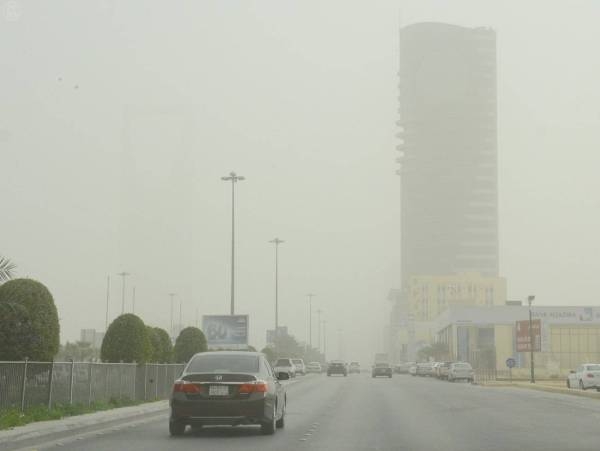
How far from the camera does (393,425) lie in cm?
2148

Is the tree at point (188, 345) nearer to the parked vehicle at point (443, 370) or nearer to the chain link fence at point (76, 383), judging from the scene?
the chain link fence at point (76, 383)

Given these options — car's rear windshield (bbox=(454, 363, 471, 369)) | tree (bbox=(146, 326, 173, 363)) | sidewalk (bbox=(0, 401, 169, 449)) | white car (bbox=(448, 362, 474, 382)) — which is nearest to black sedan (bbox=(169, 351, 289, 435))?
sidewalk (bbox=(0, 401, 169, 449))

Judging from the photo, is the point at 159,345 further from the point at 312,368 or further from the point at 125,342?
the point at 312,368

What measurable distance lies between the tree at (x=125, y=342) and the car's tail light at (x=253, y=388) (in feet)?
49.8

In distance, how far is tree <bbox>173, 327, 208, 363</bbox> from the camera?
1879 inches

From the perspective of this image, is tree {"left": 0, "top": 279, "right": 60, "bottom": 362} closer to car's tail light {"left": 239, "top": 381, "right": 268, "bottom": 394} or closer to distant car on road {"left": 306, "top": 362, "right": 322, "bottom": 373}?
car's tail light {"left": 239, "top": 381, "right": 268, "bottom": 394}

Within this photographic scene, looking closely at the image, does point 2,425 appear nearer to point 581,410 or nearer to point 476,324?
point 581,410

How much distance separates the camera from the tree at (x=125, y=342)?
3250 centimetres

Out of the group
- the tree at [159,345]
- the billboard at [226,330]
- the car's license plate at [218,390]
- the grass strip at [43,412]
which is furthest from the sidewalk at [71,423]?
the billboard at [226,330]

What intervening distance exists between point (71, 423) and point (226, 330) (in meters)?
57.4

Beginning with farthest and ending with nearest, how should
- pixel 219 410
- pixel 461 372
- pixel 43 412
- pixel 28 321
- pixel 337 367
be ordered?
pixel 337 367 → pixel 461 372 → pixel 28 321 → pixel 43 412 → pixel 219 410

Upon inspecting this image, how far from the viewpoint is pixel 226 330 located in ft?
257

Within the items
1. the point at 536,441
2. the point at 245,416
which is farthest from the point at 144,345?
the point at 536,441

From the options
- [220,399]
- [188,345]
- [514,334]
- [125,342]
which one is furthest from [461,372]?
[514,334]
